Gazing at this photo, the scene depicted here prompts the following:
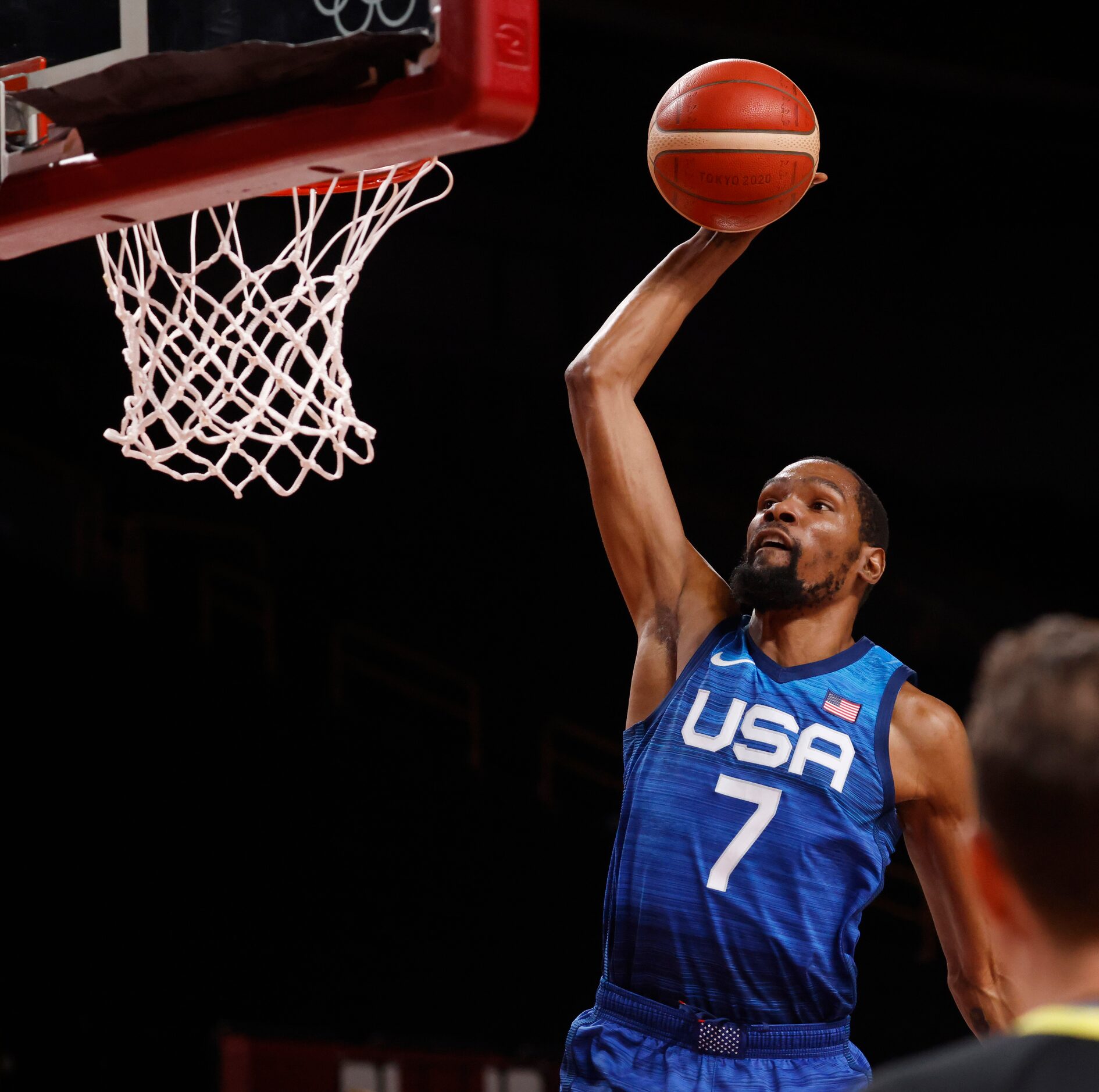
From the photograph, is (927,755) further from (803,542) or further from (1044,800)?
(1044,800)

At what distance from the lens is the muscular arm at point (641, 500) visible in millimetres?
3182

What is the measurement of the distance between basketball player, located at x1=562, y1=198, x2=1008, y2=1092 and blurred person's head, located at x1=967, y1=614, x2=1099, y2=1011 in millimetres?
1825

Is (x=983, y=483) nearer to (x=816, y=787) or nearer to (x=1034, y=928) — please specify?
(x=816, y=787)

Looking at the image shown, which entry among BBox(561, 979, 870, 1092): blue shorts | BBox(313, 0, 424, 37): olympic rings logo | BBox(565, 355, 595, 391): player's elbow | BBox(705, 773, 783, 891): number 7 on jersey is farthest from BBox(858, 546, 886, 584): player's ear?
BBox(313, 0, 424, 37): olympic rings logo

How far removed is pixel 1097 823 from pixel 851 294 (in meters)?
10.6

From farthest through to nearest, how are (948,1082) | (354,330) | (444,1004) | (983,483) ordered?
(983,483)
(354,330)
(444,1004)
(948,1082)

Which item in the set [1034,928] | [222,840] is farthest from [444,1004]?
[1034,928]

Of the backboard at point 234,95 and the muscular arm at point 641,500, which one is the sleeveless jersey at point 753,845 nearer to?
the muscular arm at point 641,500

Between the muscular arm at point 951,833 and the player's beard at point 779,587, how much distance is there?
0.31m

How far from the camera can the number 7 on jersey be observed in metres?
2.91

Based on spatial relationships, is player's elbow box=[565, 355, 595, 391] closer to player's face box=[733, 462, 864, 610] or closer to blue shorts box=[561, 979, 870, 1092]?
player's face box=[733, 462, 864, 610]

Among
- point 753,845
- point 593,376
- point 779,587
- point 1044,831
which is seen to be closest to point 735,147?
point 593,376

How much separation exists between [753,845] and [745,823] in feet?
0.15

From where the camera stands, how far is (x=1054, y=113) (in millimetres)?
9625
